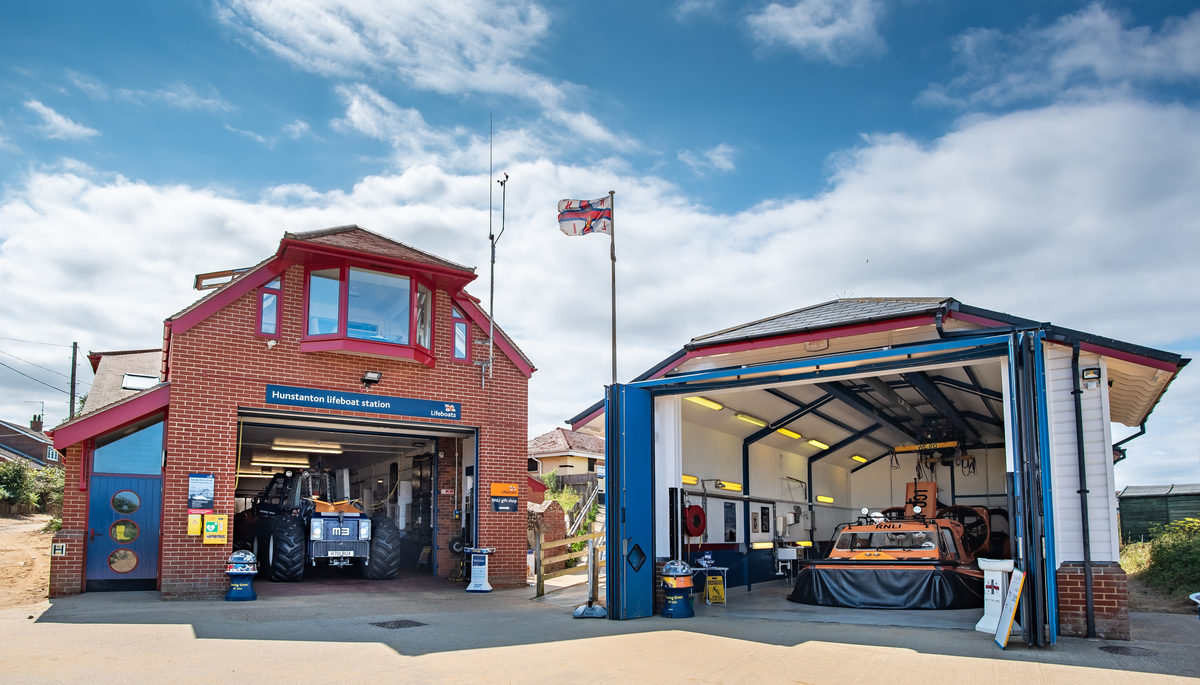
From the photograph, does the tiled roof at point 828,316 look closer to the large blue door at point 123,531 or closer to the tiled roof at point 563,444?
the large blue door at point 123,531

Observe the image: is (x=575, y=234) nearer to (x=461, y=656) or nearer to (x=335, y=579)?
(x=461, y=656)

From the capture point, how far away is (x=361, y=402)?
16.2 m

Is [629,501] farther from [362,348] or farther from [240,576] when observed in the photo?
[240,576]

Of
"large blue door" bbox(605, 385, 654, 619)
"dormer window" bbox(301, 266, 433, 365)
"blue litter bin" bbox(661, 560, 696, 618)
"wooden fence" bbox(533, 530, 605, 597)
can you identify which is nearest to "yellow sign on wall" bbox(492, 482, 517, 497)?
"wooden fence" bbox(533, 530, 605, 597)

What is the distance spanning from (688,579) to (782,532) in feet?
29.1

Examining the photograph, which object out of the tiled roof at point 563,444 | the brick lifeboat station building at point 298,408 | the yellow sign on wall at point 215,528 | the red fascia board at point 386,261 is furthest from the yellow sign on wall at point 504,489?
the tiled roof at point 563,444

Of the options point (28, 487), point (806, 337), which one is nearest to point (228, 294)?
point (806, 337)

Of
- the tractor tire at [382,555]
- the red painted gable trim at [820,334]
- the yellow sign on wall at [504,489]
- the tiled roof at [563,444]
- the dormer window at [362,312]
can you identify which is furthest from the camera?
the tiled roof at [563,444]

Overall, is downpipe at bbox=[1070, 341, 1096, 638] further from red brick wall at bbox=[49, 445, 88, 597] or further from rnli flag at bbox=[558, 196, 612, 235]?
red brick wall at bbox=[49, 445, 88, 597]

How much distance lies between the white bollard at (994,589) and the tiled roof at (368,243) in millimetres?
10400

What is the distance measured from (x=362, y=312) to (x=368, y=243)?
1.35 meters

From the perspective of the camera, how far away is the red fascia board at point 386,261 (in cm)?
1537

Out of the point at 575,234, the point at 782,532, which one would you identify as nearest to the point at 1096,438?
the point at 575,234

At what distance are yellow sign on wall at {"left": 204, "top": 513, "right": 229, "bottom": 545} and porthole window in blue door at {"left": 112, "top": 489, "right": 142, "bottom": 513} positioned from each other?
75.3 inches
